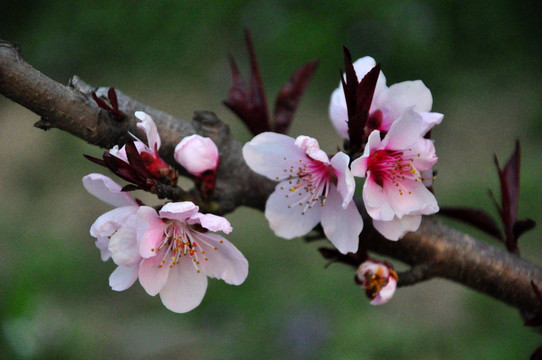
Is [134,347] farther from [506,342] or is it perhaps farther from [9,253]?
[506,342]

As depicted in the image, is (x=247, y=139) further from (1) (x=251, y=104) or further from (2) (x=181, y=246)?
(2) (x=181, y=246)

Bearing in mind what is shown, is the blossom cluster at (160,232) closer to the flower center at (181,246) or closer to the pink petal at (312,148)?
the flower center at (181,246)

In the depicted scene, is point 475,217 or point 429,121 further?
point 475,217

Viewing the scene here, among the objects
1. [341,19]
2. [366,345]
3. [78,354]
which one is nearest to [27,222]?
[78,354]

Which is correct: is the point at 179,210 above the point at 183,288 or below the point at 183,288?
above

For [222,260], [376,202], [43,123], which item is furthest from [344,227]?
[43,123]
